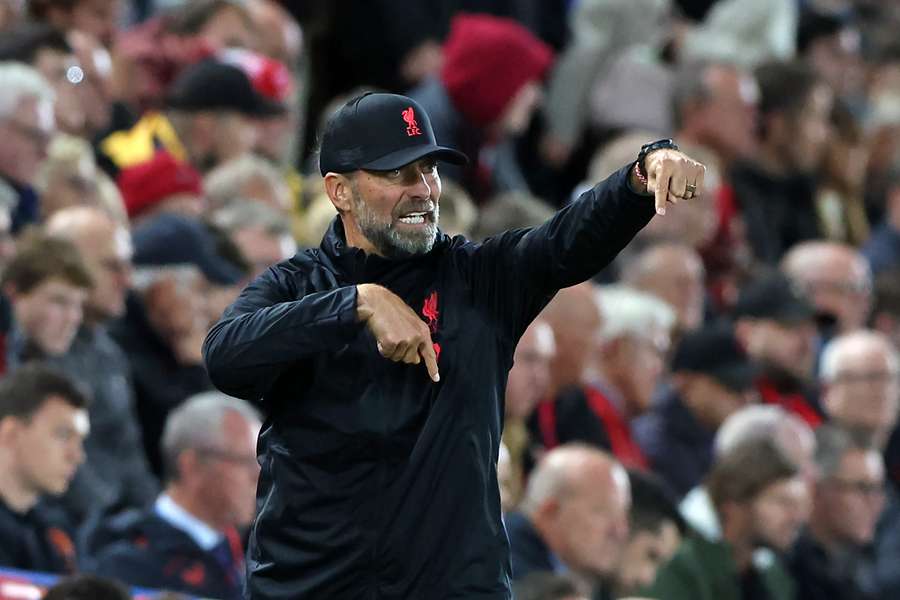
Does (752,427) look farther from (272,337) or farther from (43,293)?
(272,337)

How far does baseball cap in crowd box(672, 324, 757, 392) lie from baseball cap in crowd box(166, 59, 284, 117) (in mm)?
2223

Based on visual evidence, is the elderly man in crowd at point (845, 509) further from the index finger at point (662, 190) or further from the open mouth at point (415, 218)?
the index finger at point (662, 190)

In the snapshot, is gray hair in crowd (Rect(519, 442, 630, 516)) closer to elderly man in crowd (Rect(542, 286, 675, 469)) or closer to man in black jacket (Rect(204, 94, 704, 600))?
elderly man in crowd (Rect(542, 286, 675, 469))

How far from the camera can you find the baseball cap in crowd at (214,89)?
31.5 ft

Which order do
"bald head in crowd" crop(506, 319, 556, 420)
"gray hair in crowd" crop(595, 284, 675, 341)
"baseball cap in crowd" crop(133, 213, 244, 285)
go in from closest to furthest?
"bald head in crowd" crop(506, 319, 556, 420), "baseball cap in crowd" crop(133, 213, 244, 285), "gray hair in crowd" crop(595, 284, 675, 341)

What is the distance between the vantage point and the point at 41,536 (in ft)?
23.0

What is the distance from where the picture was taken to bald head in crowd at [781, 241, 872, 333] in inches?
430

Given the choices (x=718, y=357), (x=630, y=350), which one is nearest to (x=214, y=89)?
(x=630, y=350)

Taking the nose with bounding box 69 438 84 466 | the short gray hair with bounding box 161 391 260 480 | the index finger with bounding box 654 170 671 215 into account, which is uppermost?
the index finger with bounding box 654 170 671 215

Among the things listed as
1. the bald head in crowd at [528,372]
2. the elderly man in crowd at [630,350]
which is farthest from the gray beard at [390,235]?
the elderly man in crowd at [630,350]

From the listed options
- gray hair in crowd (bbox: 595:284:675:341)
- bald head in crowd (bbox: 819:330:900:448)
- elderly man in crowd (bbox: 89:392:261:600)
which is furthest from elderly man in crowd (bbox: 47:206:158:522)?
bald head in crowd (bbox: 819:330:900:448)

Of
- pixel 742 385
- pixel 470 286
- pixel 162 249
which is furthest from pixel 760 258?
pixel 470 286

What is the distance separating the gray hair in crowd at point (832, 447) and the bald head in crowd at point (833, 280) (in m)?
1.50

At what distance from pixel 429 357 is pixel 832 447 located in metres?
5.30
